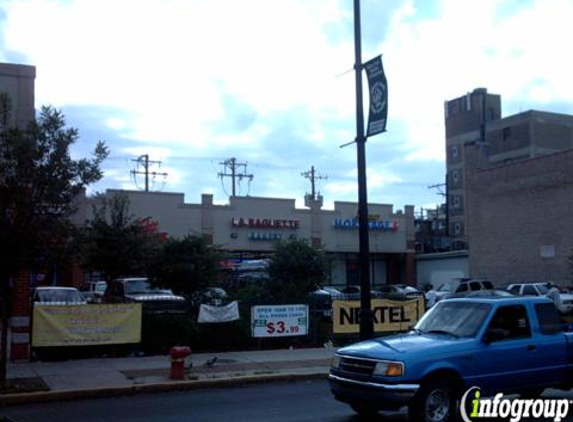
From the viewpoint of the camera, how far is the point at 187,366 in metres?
15.4

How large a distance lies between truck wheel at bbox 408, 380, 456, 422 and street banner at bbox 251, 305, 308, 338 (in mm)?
10334

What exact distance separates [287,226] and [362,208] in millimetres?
38532

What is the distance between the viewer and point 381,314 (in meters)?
20.3

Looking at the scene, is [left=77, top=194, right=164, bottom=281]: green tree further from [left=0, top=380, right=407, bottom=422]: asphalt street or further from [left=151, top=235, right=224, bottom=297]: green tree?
[left=0, top=380, right=407, bottom=422]: asphalt street

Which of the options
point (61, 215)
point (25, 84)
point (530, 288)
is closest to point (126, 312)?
point (61, 215)

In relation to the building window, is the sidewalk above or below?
below

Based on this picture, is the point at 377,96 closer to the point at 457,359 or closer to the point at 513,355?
the point at 513,355

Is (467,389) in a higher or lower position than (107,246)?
lower

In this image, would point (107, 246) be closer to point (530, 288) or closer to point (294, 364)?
point (294, 364)

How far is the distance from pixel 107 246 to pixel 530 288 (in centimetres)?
2063

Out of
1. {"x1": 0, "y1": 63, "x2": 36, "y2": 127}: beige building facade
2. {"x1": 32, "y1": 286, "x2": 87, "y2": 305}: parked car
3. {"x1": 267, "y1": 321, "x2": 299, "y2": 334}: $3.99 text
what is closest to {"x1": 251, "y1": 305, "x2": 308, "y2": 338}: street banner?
{"x1": 267, "y1": 321, "x2": 299, "y2": 334}: $3.99 text

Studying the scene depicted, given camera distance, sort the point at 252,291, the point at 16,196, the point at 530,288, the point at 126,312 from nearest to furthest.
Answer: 1. the point at 16,196
2. the point at 126,312
3. the point at 252,291
4. the point at 530,288

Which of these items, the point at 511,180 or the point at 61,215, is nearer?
the point at 61,215

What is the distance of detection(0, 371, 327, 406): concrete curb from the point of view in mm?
12070
